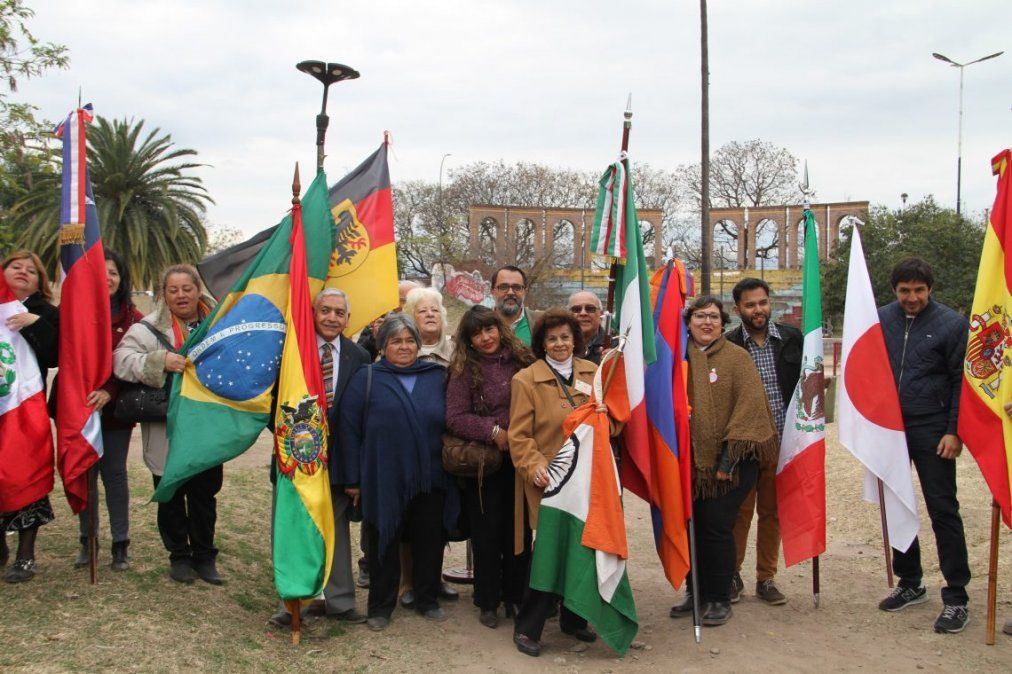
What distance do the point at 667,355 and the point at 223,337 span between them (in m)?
2.58

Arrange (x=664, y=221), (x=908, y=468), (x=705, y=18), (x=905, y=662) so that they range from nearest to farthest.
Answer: (x=905, y=662) → (x=908, y=468) → (x=705, y=18) → (x=664, y=221)

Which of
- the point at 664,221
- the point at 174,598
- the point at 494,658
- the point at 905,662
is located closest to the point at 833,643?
the point at 905,662

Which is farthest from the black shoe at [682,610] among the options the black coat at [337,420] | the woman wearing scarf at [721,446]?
the black coat at [337,420]

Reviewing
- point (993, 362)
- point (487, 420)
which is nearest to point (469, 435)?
point (487, 420)

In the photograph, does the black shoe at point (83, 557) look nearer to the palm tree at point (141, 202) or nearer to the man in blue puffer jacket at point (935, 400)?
the man in blue puffer jacket at point (935, 400)

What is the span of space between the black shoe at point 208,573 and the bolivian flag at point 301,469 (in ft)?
2.61

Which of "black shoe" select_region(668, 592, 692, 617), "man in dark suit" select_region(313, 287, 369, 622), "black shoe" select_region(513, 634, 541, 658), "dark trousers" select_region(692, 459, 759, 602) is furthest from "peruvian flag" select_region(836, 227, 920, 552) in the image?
"man in dark suit" select_region(313, 287, 369, 622)

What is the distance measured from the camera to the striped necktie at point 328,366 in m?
5.22

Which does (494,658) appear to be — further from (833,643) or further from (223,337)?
(223,337)

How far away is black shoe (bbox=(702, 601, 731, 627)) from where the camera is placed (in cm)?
530

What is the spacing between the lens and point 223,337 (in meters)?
4.98

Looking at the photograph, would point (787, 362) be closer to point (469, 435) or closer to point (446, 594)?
point (469, 435)

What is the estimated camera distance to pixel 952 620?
514 centimetres

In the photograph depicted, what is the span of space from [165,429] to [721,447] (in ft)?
10.8
